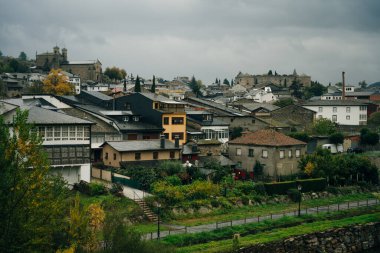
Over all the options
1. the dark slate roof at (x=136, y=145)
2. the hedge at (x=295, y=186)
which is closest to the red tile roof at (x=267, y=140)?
the hedge at (x=295, y=186)

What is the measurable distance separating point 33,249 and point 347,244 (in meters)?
30.3

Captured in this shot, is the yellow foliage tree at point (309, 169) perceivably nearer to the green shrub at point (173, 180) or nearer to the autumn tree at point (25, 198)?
the green shrub at point (173, 180)

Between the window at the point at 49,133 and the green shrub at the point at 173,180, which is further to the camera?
the green shrub at the point at 173,180

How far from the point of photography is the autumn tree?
2259 centimetres

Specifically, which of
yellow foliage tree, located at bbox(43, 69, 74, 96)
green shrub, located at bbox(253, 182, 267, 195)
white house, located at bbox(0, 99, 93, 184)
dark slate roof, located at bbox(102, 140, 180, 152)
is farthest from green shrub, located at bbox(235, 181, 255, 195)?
yellow foliage tree, located at bbox(43, 69, 74, 96)

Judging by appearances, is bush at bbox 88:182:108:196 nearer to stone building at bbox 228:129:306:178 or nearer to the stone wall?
the stone wall

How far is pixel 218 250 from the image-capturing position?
36.0 m

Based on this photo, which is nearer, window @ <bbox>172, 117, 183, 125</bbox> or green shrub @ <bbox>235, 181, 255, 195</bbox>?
green shrub @ <bbox>235, 181, 255, 195</bbox>

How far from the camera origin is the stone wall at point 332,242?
3971 cm

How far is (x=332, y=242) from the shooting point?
4431 centimetres

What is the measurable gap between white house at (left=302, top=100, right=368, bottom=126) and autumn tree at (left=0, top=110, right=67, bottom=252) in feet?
292

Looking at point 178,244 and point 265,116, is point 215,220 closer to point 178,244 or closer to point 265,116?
point 178,244

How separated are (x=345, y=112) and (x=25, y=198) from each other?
93.3 metres

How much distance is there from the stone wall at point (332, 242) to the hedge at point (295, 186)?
9.86 metres
